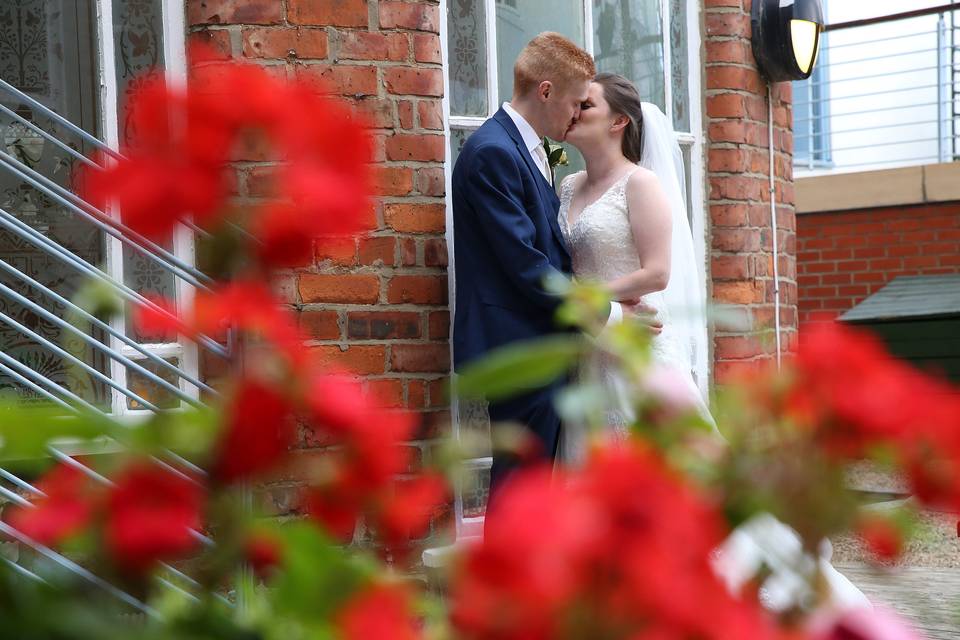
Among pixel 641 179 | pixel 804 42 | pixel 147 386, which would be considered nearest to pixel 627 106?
pixel 641 179

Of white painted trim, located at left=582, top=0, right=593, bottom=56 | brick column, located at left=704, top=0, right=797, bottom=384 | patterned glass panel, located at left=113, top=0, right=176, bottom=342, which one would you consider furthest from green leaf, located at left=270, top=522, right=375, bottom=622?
brick column, located at left=704, top=0, right=797, bottom=384

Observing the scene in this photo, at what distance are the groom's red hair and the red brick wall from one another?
5457 millimetres

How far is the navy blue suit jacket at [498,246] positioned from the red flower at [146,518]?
256 centimetres

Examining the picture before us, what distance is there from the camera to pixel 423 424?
3195 mm

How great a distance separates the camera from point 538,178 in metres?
3.22

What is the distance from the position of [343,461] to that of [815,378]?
18 cm

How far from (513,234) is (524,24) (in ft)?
2.74

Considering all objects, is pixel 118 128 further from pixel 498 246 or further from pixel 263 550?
pixel 263 550

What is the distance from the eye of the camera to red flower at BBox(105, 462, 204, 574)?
0.42 metres

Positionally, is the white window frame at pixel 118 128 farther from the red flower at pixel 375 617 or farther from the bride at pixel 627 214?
the red flower at pixel 375 617

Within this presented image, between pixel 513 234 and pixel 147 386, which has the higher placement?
pixel 513 234

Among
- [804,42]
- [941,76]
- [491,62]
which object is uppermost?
[941,76]

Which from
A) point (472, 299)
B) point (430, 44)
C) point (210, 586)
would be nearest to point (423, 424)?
point (472, 299)

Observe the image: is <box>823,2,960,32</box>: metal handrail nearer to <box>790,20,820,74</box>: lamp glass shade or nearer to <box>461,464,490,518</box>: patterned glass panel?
<box>790,20,820,74</box>: lamp glass shade
